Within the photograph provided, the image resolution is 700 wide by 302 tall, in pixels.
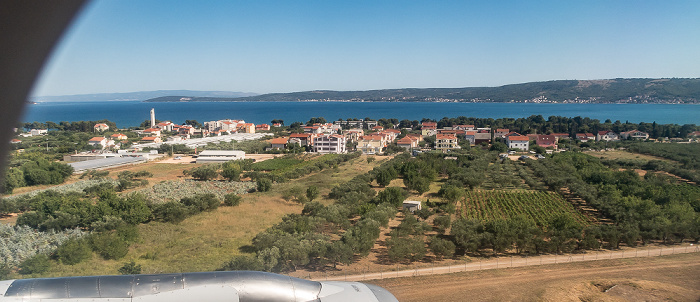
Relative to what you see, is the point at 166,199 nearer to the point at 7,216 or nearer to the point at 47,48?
the point at 7,216

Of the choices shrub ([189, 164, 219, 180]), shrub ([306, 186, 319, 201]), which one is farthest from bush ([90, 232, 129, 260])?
shrub ([189, 164, 219, 180])

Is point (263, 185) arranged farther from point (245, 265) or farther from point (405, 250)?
point (245, 265)

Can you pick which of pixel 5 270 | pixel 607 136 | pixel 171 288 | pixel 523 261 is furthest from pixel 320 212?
pixel 607 136

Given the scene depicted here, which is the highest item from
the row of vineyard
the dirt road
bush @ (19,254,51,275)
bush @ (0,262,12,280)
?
bush @ (0,262,12,280)

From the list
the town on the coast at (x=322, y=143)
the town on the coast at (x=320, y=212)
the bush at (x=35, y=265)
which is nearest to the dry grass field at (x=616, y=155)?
the town on the coast at (x=320, y=212)

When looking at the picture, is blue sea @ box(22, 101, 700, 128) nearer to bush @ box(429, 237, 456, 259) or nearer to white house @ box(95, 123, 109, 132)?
white house @ box(95, 123, 109, 132)

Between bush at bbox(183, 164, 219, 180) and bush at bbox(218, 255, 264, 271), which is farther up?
bush at bbox(218, 255, 264, 271)

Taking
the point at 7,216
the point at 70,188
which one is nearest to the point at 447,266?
the point at 7,216

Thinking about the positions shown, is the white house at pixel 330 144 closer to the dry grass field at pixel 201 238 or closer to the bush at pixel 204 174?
the bush at pixel 204 174
